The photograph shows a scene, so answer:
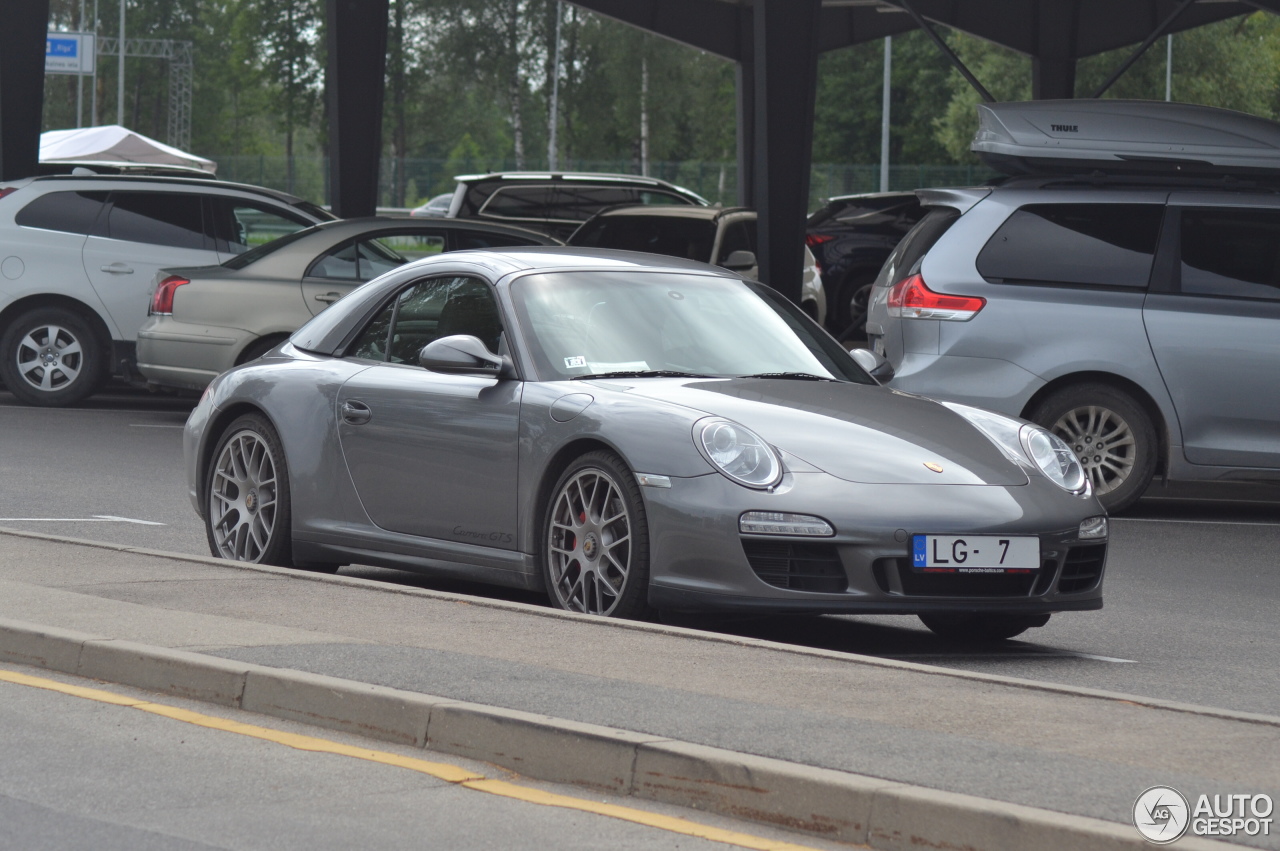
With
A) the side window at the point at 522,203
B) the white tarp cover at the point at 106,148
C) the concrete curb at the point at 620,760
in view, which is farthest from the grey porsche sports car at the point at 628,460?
the white tarp cover at the point at 106,148

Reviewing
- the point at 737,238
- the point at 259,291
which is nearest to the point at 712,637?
the point at 259,291

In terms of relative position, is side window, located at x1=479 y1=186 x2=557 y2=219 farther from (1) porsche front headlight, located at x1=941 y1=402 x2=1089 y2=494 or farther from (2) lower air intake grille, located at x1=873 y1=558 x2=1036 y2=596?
(2) lower air intake grille, located at x1=873 y1=558 x2=1036 y2=596

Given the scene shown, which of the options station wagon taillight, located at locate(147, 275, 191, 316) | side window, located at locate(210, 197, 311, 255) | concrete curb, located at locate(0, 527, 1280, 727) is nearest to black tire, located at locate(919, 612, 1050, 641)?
concrete curb, located at locate(0, 527, 1280, 727)

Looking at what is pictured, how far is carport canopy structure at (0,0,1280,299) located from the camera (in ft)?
56.2

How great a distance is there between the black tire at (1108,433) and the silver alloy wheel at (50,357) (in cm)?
882

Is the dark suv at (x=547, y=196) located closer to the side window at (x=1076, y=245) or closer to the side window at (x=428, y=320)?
the side window at (x=1076, y=245)

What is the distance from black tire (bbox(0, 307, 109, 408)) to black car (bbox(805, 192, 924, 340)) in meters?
9.15

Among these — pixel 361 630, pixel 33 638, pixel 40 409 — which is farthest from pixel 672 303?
pixel 40 409

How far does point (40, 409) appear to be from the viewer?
16.8 m

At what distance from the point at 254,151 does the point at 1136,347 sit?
106256mm

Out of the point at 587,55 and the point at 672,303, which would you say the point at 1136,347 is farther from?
the point at 587,55

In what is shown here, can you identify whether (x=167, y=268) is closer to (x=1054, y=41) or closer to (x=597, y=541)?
(x=597, y=541)

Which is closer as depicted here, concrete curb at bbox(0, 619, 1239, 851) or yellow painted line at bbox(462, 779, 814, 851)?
concrete curb at bbox(0, 619, 1239, 851)

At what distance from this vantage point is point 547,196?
25.5m
